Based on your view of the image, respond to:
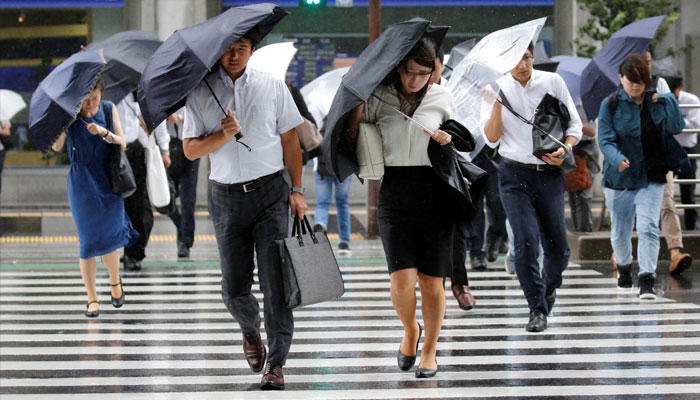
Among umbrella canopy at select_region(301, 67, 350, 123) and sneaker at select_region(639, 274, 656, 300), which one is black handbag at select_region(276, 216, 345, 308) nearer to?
sneaker at select_region(639, 274, 656, 300)

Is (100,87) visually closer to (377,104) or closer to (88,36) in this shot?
(377,104)

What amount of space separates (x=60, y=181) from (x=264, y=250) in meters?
14.8

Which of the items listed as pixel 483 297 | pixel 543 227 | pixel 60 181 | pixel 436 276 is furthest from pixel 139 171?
pixel 60 181

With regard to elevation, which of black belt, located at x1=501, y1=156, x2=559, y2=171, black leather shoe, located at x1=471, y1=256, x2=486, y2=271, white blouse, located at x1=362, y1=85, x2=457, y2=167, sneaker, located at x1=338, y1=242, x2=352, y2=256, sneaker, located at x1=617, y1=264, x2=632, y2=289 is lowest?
sneaker, located at x1=338, y1=242, x2=352, y2=256

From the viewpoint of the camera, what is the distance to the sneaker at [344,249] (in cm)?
1333

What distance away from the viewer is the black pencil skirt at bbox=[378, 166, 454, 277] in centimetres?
680

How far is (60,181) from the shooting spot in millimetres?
20797

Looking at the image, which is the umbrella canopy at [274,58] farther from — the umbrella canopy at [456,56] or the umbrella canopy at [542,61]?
the umbrella canopy at [542,61]

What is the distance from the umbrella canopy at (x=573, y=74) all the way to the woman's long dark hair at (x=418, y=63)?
20.3 ft

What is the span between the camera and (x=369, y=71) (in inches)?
256

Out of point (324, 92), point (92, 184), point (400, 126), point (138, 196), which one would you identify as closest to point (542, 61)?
point (324, 92)

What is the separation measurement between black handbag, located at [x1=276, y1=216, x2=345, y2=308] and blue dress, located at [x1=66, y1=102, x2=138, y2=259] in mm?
3243

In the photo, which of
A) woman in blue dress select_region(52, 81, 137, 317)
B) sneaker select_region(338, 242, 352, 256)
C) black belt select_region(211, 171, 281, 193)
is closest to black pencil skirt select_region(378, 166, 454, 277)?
black belt select_region(211, 171, 281, 193)

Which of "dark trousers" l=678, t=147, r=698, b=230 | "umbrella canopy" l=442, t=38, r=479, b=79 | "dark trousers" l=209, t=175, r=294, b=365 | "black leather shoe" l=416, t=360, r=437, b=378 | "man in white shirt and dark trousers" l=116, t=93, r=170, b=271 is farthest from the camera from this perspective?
"dark trousers" l=678, t=147, r=698, b=230
